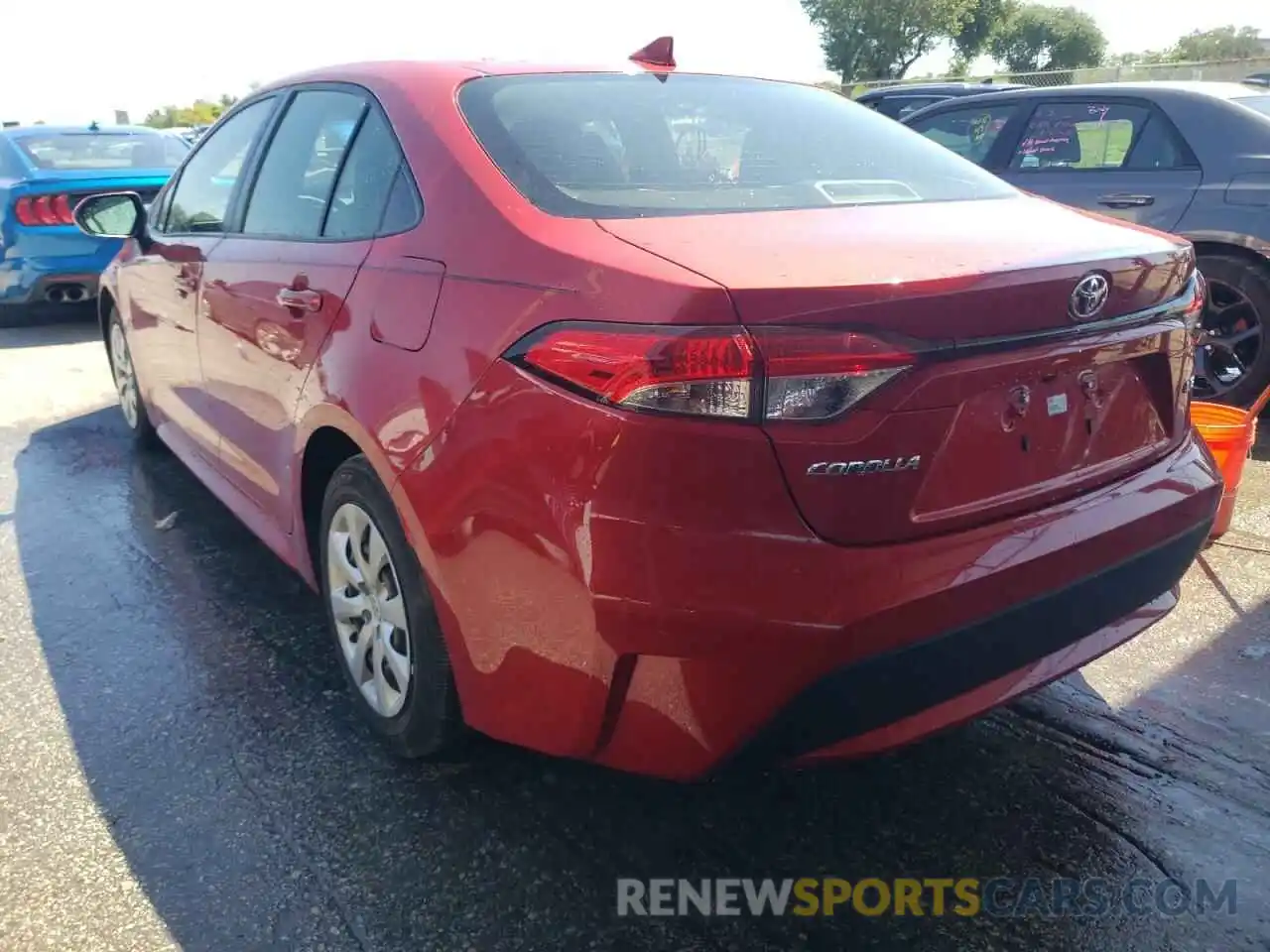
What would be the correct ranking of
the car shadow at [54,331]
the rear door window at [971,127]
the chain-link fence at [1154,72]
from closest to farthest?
the rear door window at [971,127]
the car shadow at [54,331]
the chain-link fence at [1154,72]

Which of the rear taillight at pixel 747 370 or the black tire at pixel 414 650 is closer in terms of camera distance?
the rear taillight at pixel 747 370

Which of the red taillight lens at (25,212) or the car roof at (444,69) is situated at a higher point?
the car roof at (444,69)

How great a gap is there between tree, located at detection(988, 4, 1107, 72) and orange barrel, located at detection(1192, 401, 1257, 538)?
62.3 metres

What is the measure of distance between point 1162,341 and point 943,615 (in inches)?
32.7

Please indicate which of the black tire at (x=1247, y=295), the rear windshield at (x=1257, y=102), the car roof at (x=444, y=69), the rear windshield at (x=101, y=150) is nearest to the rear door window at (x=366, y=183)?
the car roof at (x=444, y=69)

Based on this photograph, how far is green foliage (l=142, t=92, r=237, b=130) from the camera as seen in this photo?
51.2 meters

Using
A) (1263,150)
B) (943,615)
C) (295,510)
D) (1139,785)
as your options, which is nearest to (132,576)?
(295,510)

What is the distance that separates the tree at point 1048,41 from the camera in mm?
59375

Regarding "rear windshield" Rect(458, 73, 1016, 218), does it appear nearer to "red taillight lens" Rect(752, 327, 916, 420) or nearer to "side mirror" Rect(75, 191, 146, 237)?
"red taillight lens" Rect(752, 327, 916, 420)

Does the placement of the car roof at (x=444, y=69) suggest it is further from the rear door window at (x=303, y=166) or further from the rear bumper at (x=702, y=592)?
the rear bumper at (x=702, y=592)

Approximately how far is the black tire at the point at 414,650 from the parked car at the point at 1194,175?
3.74 metres

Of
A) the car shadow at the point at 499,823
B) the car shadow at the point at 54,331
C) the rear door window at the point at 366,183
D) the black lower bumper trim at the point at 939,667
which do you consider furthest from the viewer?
the car shadow at the point at 54,331

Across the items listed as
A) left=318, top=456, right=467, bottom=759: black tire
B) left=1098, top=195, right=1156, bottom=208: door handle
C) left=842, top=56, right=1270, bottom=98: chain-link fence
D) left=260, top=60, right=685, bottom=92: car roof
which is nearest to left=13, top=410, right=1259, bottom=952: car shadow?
left=318, top=456, right=467, bottom=759: black tire

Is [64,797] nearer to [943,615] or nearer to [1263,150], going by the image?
[943,615]
